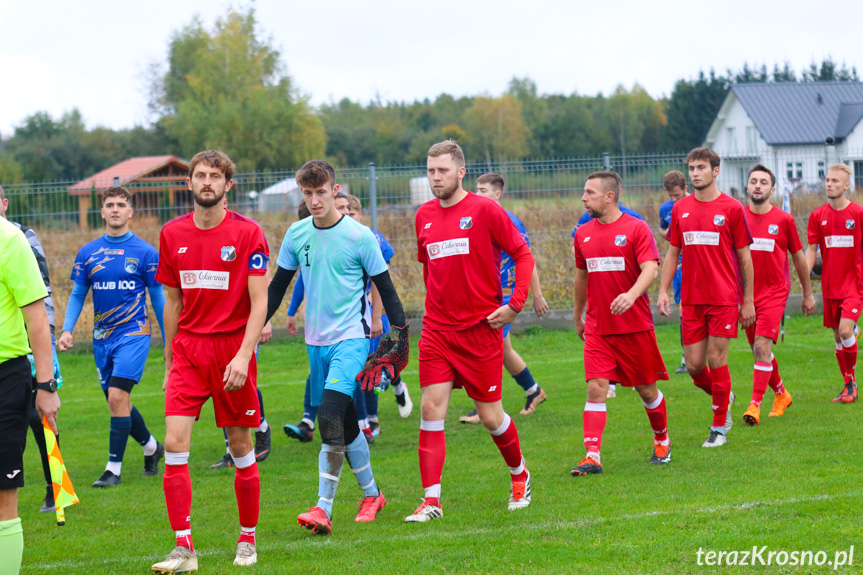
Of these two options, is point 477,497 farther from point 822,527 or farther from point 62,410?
point 62,410

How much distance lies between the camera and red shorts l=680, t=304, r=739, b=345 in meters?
7.27

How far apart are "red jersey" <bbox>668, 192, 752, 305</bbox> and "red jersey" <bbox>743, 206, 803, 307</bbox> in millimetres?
1047

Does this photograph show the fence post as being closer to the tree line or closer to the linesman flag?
the linesman flag

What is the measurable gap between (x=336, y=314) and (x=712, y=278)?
344 cm

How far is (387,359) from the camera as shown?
224 inches

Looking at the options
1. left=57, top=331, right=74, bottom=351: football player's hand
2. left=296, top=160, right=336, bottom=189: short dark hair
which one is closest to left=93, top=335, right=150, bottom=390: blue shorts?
left=57, top=331, right=74, bottom=351: football player's hand

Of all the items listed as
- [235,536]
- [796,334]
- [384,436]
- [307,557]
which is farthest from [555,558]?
[796,334]

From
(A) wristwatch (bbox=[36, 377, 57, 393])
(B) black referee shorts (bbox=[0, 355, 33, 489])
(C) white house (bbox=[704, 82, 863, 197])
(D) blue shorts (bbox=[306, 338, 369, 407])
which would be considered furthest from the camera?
(C) white house (bbox=[704, 82, 863, 197])

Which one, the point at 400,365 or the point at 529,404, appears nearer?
the point at 400,365

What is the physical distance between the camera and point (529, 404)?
370 inches

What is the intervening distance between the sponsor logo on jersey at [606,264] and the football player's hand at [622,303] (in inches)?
22.1

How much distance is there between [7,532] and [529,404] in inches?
245

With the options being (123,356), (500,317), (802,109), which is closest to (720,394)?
(500,317)

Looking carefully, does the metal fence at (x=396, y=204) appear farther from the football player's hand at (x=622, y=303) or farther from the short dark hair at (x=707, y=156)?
the football player's hand at (x=622, y=303)
